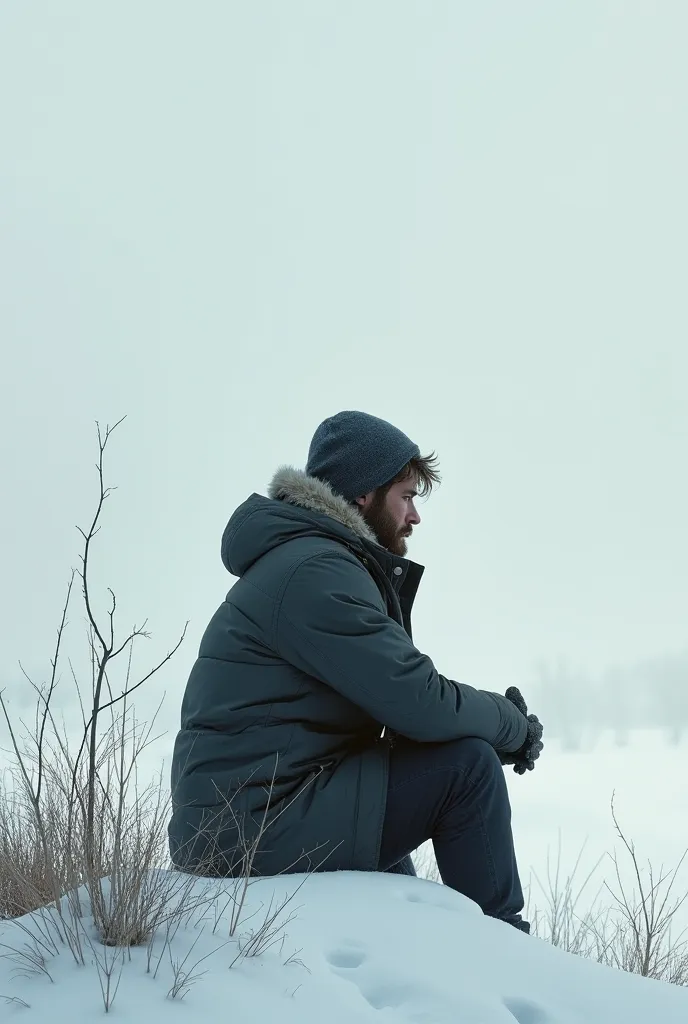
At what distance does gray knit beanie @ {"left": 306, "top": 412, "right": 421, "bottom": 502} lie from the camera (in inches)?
130

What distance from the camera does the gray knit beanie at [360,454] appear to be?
3291mm

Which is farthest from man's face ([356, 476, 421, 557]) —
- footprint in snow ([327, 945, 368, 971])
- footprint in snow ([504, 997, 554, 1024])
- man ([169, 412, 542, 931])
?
footprint in snow ([504, 997, 554, 1024])

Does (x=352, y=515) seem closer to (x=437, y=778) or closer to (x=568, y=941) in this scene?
(x=437, y=778)

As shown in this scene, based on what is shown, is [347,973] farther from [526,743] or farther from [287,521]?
[287,521]

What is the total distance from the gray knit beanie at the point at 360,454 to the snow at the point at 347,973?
4.06 ft

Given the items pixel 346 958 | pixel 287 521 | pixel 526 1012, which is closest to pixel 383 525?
pixel 287 521

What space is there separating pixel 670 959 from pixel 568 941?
71 centimetres

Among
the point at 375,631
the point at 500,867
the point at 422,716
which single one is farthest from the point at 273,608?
the point at 500,867

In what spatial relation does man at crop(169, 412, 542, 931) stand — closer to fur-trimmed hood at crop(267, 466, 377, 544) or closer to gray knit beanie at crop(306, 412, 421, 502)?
fur-trimmed hood at crop(267, 466, 377, 544)

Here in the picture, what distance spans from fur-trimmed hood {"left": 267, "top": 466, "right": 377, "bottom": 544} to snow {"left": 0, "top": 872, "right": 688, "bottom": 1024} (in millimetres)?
992

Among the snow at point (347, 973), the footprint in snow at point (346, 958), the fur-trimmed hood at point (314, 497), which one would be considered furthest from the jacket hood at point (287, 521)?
the footprint in snow at point (346, 958)

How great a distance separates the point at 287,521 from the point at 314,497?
0.64 feet

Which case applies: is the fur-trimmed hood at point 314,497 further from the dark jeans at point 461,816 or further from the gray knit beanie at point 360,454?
the dark jeans at point 461,816

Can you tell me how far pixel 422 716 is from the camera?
261 centimetres
